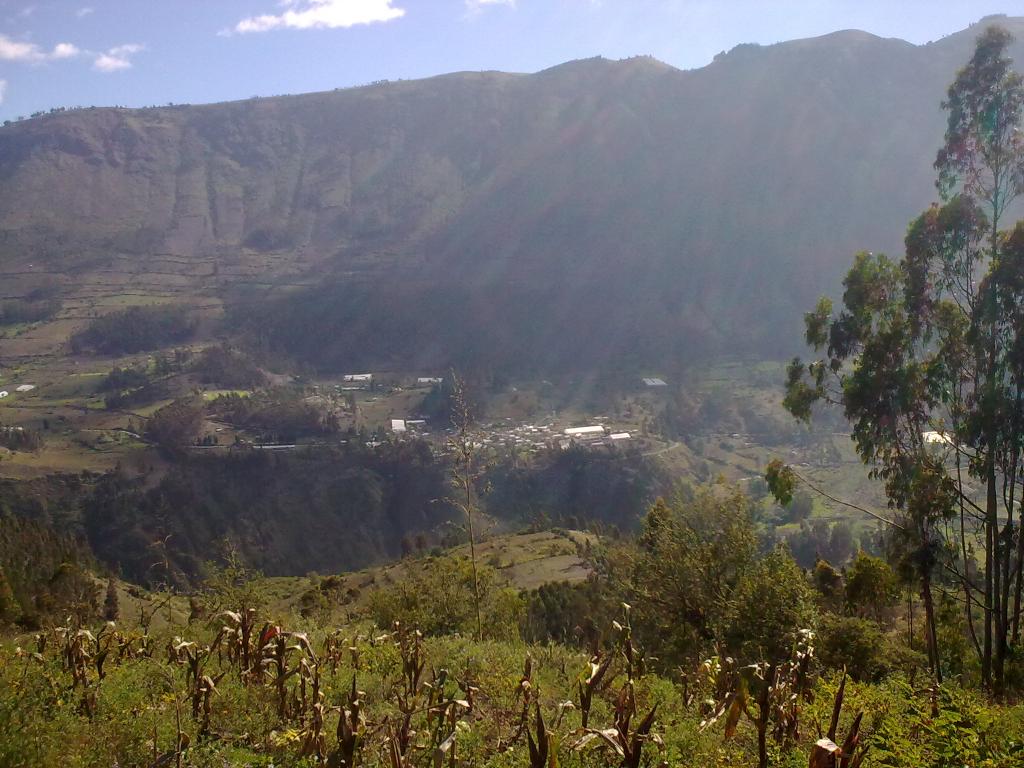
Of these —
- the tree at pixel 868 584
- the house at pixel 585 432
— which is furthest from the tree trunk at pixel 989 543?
the house at pixel 585 432

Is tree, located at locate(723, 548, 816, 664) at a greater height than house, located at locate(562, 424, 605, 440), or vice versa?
tree, located at locate(723, 548, 816, 664)

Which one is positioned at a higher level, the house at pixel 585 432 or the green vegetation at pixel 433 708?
the green vegetation at pixel 433 708

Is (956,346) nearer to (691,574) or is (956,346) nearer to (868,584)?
(691,574)

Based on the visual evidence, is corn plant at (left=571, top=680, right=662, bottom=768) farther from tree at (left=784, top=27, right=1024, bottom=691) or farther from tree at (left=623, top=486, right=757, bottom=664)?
tree at (left=784, top=27, right=1024, bottom=691)

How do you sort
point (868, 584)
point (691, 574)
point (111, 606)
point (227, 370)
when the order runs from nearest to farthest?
point (691, 574)
point (868, 584)
point (111, 606)
point (227, 370)

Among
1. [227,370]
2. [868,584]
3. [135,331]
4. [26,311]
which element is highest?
[26,311]

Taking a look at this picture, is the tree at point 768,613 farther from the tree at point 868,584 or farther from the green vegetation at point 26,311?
the green vegetation at point 26,311

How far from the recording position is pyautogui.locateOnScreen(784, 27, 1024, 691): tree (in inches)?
518

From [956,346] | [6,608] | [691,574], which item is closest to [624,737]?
[691,574]

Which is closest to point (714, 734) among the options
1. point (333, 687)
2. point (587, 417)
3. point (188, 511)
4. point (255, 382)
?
point (333, 687)

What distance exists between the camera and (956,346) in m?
14.1

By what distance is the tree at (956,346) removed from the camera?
43.2 feet

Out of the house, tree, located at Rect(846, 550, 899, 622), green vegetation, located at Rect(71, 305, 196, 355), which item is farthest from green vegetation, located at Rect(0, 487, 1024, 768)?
green vegetation, located at Rect(71, 305, 196, 355)

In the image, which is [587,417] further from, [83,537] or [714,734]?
[714,734]
